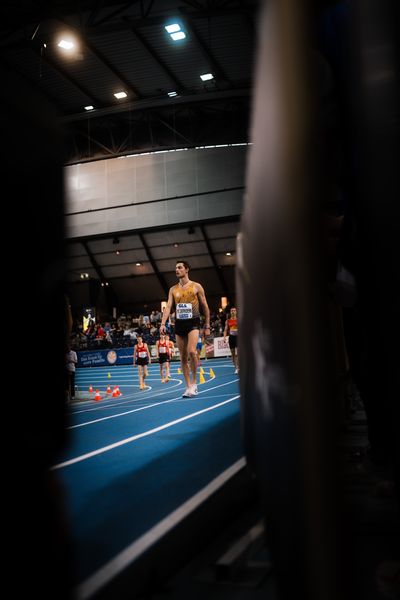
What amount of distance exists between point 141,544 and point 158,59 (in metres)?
19.1

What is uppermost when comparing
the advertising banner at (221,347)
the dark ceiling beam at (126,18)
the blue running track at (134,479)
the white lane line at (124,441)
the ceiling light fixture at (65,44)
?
the dark ceiling beam at (126,18)

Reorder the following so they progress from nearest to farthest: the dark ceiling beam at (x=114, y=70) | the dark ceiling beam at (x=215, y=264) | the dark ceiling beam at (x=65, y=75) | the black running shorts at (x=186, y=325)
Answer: the black running shorts at (x=186, y=325)
the dark ceiling beam at (x=114, y=70)
the dark ceiling beam at (x=65, y=75)
the dark ceiling beam at (x=215, y=264)

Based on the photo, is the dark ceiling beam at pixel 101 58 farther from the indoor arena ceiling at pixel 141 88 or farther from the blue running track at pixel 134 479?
the blue running track at pixel 134 479

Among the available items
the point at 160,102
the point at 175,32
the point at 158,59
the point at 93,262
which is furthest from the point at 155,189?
the point at 175,32

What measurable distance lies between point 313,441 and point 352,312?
66.4 inches

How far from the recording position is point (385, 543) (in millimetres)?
1648

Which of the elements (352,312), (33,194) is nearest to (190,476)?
(352,312)

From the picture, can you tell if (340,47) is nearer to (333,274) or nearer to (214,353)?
(333,274)

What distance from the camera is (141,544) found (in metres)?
1.42

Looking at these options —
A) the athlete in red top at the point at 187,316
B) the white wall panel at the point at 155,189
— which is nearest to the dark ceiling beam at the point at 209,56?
the white wall panel at the point at 155,189

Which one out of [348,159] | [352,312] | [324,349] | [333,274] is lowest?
[324,349]

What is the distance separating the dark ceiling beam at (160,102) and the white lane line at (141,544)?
20060 millimetres

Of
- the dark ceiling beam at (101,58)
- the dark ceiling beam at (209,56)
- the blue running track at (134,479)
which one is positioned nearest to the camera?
the blue running track at (134,479)

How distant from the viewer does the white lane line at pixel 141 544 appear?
117cm
